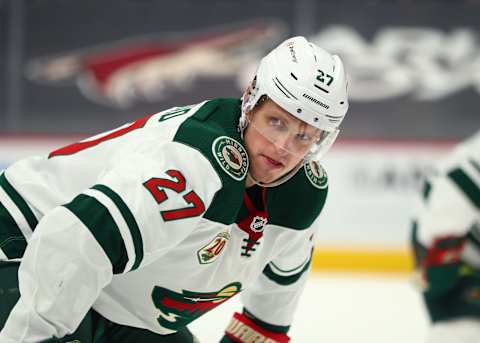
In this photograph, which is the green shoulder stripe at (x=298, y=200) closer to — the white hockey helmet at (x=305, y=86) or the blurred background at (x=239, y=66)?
the white hockey helmet at (x=305, y=86)

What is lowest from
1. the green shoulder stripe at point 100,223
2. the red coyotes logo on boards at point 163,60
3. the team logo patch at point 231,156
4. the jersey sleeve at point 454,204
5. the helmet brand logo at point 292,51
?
the green shoulder stripe at point 100,223

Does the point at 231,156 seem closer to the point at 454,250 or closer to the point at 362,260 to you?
the point at 454,250

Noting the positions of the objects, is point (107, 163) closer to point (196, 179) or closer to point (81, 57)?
point (196, 179)

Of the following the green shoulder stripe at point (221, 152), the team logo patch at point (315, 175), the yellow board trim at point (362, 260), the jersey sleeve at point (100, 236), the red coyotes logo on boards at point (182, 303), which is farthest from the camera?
the yellow board trim at point (362, 260)

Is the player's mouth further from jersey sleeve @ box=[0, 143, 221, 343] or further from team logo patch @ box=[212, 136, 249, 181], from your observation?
jersey sleeve @ box=[0, 143, 221, 343]

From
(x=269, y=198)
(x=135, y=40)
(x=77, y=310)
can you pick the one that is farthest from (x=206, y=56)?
(x=77, y=310)

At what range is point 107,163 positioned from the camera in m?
2.06

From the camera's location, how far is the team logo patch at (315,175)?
7.45 feet

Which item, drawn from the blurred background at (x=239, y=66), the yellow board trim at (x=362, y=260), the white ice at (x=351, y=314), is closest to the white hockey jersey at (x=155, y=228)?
the white ice at (x=351, y=314)

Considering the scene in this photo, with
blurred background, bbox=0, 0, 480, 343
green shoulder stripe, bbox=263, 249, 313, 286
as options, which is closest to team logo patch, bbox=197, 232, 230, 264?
green shoulder stripe, bbox=263, 249, 313, 286

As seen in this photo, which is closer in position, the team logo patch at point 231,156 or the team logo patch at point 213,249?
the team logo patch at point 231,156

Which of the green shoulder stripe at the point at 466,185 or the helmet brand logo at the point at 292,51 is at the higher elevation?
the helmet brand logo at the point at 292,51

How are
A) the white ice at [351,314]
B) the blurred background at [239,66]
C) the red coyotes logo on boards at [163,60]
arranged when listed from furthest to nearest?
the red coyotes logo on boards at [163,60], the blurred background at [239,66], the white ice at [351,314]

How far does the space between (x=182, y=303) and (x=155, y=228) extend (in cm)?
46
